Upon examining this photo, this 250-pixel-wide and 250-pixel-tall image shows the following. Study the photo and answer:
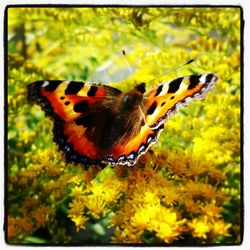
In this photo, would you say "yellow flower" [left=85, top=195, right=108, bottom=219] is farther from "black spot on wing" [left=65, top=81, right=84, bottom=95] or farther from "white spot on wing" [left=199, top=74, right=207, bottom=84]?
"white spot on wing" [left=199, top=74, right=207, bottom=84]

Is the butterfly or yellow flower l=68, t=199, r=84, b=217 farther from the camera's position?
yellow flower l=68, t=199, r=84, b=217

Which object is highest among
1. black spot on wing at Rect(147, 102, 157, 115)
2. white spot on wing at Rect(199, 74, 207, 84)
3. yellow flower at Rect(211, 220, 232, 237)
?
white spot on wing at Rect(199, 74, 207, 84)

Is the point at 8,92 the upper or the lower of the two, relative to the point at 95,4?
lower

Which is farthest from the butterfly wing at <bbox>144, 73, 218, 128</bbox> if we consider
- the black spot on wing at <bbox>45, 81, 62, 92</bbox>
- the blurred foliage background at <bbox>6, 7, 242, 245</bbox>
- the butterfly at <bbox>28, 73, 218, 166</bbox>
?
the black spot on wing at <bbox>45, 81, 62, 92</bbox>

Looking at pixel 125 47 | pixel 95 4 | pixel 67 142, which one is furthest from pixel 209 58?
pixel 67 142

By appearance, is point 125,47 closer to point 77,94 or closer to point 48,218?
point 77,94
